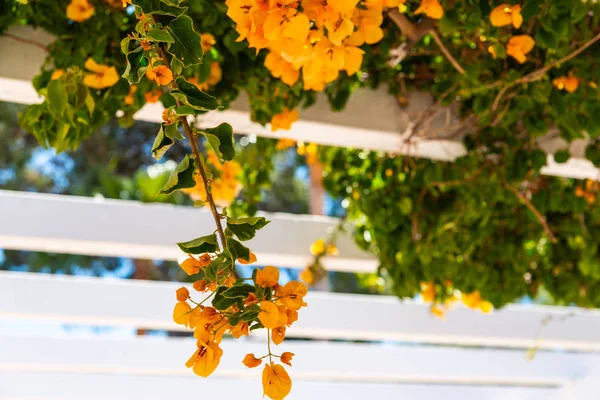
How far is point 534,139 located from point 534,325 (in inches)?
61.3

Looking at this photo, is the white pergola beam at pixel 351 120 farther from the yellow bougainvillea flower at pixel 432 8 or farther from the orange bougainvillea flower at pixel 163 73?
the orange bougainvillea flower at pixel 163 73

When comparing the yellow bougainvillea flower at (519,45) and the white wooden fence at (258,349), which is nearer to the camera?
the yellow bougainvillea flower at (519,45)

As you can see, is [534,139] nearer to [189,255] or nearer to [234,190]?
[234,190]

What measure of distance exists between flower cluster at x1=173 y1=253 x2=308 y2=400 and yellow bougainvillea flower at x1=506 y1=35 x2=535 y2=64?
0.72m

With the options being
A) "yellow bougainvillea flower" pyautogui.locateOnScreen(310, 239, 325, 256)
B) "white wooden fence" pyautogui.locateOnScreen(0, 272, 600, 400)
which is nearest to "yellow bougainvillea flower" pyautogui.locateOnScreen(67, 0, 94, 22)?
"yellow bougainvillea flower" pyautogui.locateOnScreen(310, 239, 325, 256)

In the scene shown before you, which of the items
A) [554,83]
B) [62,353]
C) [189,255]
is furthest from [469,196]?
[62,353]

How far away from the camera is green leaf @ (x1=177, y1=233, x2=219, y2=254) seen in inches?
28.6

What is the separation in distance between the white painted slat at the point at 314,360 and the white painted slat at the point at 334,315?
0.12m

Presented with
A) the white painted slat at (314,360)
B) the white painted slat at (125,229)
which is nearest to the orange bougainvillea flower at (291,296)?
the white painted slat at (125,229)

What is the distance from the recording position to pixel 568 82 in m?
1.41

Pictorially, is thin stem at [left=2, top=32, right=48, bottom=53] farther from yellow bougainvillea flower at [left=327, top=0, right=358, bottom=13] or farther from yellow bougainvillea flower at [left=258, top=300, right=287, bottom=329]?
yellow bougainvillea flower at [left=258, top=300, right=287, bottom=329]

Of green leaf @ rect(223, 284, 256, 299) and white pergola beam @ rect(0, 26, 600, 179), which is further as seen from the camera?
white pergola beam @ rect(0, 26, 600, 179)

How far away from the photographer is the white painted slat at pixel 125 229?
7.13 feet

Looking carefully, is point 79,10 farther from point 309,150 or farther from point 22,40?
point 309,150
